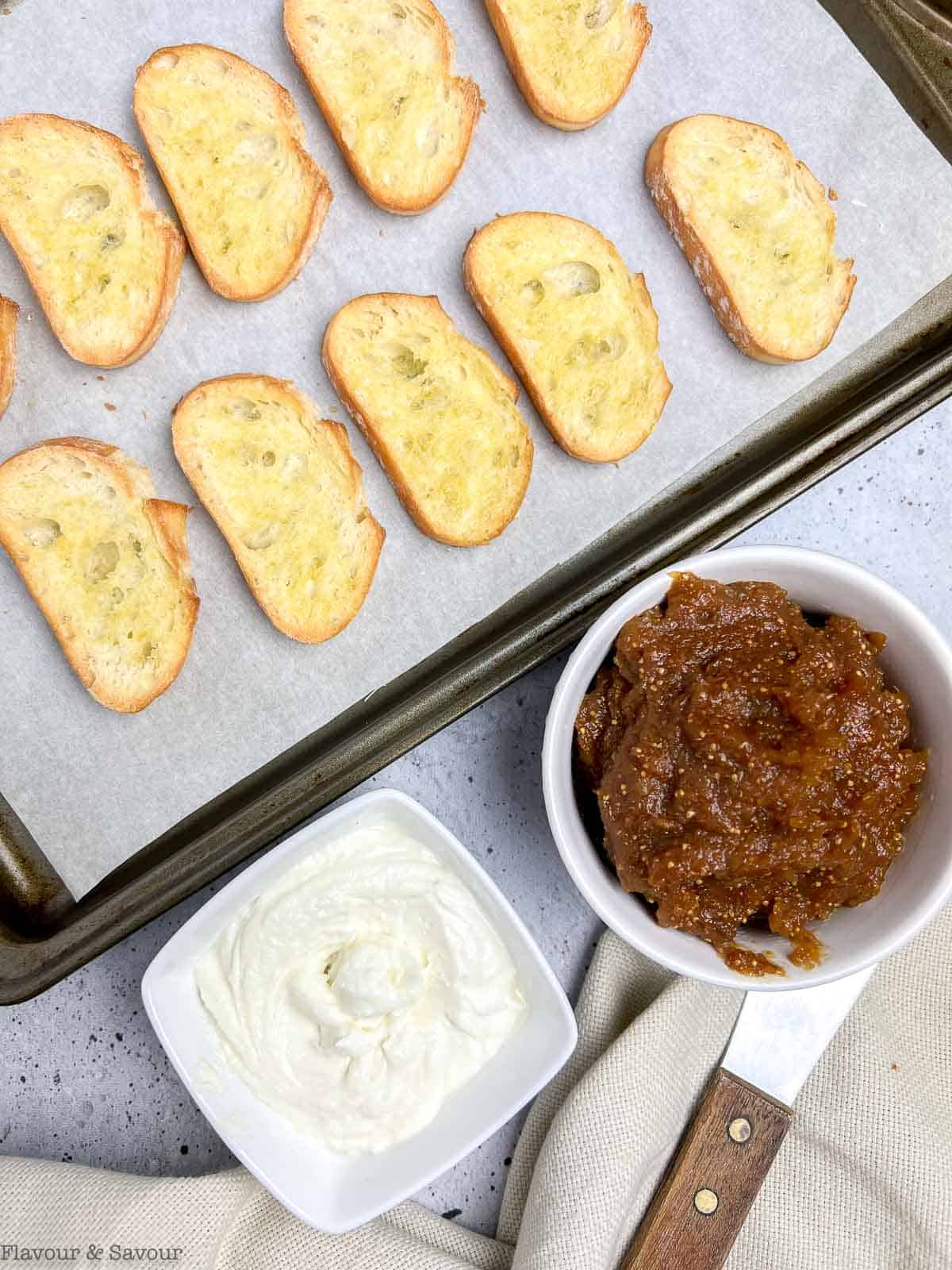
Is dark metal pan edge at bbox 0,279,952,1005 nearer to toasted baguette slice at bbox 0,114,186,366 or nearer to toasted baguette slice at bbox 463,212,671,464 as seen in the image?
toasted baguette slice at bbox 463,212,671,464

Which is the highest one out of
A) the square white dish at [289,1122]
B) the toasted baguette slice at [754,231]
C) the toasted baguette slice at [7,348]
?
the toasted baguette slice at [7,348]

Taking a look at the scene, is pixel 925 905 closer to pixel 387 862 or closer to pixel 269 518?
pixel 387 862

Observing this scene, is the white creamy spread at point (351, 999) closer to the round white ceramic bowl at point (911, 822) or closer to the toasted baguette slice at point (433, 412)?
the round white ceramic bowl at point (911, 822)

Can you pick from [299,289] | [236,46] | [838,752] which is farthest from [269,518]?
[838,752]

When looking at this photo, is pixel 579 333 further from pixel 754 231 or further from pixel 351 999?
pixel 351 999

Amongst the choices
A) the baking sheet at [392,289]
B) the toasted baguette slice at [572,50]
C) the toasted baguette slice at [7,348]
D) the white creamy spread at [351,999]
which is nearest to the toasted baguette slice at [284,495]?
the baking sheet at [392,289]

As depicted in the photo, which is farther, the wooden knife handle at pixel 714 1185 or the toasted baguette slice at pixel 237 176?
the wooden knife handle at pixel 714 1185
